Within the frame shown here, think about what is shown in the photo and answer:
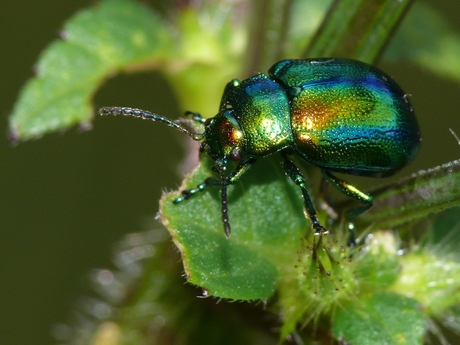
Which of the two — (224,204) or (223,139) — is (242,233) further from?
(223,139)

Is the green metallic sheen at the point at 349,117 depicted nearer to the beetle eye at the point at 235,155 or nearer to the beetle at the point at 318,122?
the beetle at the point at 318,122

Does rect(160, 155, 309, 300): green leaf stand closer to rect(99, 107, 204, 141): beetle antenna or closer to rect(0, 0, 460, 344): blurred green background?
rect(99, 107, 204, 141): beetle antenna

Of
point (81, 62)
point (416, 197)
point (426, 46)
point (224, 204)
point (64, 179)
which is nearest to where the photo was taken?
point (416, 197)

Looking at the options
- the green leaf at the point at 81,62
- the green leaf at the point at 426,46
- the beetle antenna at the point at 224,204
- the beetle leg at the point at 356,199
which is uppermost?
the green leaf at the point at 81,62

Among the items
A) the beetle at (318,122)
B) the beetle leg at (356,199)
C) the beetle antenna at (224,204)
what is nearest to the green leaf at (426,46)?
the beetle at (318,122)

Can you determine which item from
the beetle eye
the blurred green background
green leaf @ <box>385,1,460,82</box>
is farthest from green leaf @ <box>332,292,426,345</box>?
the blurred green background

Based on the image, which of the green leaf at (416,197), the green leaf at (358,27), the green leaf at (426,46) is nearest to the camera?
the green leaf at (416,197)

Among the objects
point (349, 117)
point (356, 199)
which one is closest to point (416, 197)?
point (356, 199)
